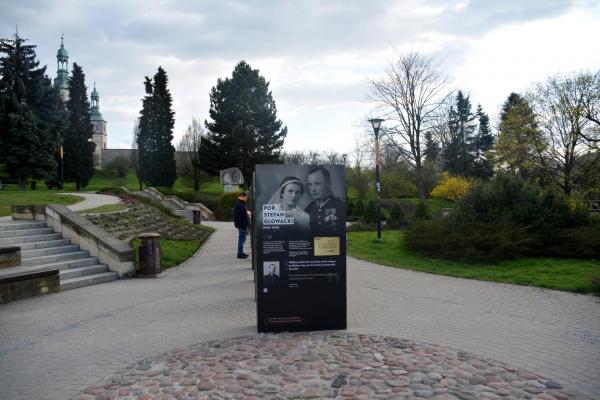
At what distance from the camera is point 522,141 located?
28.5 m

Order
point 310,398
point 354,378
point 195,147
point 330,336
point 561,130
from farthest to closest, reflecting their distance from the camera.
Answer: point 195,147 < point 561,130 < point 330,336 < point 354,378 < point 310,398

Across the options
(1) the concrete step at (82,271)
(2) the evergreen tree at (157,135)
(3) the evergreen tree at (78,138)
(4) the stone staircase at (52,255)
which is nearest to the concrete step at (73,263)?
(4) the stone staircase at (52,255)

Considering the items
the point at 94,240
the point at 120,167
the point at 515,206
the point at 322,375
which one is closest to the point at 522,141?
the point at 515,206

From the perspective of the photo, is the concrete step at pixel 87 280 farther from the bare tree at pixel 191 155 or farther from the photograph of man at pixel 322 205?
the bare tree at pixel 191 155

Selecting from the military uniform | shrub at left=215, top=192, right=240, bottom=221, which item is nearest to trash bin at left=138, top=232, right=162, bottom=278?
the military uniform

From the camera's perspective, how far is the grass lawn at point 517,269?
367 inches

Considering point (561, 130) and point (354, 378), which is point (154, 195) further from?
point (354, 378)

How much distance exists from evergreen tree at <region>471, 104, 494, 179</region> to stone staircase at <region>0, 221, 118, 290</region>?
51294 mm

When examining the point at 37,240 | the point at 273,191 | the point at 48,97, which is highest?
the point at 48,97

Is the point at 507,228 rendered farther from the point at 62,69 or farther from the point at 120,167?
the point at 62,69

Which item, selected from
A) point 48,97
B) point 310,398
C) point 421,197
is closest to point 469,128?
point 421,197

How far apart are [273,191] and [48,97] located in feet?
130

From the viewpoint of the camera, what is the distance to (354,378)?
4648 millimetres

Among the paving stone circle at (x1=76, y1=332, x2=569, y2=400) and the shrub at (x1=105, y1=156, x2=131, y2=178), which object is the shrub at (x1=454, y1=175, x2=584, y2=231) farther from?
the shrub at (x1=105, y1=156, x2=131, y2=178)
